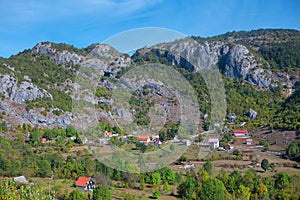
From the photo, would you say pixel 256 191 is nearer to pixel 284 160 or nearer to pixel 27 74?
pixel 284 160

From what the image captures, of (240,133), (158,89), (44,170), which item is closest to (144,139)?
(44,170)

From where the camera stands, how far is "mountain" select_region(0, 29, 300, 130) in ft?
150

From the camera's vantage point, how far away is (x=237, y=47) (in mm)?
70625

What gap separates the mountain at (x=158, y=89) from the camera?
45.7 meters

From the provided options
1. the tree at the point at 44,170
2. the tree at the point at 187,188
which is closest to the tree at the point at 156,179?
the tree at the point at 187,188

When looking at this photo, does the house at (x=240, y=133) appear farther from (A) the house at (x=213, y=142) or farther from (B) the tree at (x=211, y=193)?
(B) the tree at (x=211, y=193)

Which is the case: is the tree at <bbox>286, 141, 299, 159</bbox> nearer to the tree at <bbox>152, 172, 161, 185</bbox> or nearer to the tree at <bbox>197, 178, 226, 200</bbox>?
the tree at <bbox>152, 172, 161, 185</bbox>

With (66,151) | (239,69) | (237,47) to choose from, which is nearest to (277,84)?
(239,69)

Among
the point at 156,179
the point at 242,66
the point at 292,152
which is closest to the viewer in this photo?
the point at 156,179

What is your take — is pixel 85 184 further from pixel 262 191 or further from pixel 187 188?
pixel 262 191

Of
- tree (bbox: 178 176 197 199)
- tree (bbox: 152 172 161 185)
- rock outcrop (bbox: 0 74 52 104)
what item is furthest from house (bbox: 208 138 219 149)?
rock outcrop (bbox: 0 74 52 104)

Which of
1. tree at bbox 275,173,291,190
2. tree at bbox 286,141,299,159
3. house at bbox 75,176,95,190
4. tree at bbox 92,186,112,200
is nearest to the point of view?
tree at bbox 92,186,112,200

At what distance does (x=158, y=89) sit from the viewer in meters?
49.1

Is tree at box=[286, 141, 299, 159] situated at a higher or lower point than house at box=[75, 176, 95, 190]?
higher
